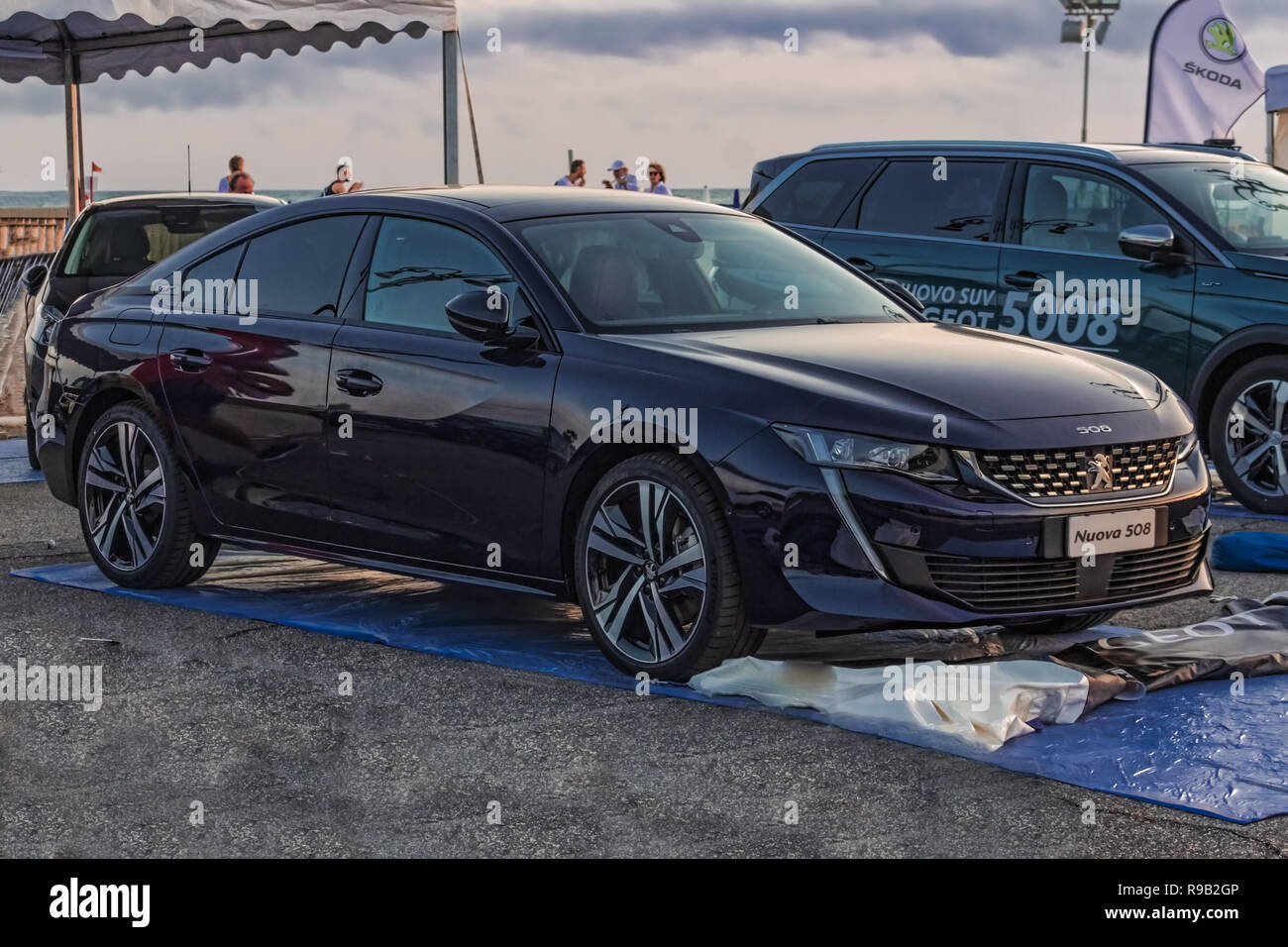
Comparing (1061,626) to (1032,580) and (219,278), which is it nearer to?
(1032,580)

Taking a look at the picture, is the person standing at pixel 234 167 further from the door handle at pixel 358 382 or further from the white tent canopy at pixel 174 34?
the door handle at pixel 358 382

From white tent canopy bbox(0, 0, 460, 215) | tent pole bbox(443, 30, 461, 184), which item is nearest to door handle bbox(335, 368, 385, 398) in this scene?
white tent canopy bbox(0, 0, 460, 215)

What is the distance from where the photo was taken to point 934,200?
37.3 feet

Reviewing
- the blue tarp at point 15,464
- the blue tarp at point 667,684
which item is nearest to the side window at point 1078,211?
the blue tarp at point 667,684

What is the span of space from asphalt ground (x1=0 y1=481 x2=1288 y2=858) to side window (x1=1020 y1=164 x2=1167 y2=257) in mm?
5179

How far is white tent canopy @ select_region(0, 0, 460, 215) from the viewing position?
13.4 m

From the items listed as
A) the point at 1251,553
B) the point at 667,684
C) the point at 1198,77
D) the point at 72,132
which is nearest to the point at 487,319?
the point at 667,684

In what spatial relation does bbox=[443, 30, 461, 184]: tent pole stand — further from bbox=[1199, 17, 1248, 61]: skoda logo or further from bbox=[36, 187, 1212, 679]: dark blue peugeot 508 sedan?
bbox=[1199, 17, 1248, 61]: skoda logo

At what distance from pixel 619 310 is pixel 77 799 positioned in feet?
8.07

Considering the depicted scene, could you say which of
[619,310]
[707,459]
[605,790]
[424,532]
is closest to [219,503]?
[424,532]

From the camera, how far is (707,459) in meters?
6.06

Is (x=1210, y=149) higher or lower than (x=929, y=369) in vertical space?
higher

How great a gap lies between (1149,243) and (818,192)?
7.96 ft

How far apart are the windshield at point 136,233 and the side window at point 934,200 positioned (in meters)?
3.92
